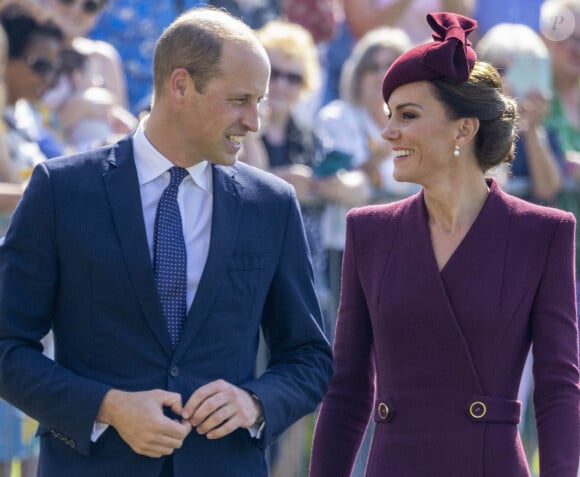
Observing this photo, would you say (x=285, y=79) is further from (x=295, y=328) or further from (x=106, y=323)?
(x=106, y=323)

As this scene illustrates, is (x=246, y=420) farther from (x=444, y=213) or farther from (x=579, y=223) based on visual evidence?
(x=579, y=223)

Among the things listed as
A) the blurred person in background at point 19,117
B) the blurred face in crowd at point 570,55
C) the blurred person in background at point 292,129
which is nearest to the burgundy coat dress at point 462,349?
the blurred person in background at point 19,117

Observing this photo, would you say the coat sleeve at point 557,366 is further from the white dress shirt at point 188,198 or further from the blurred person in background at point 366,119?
the blurred person in background at point 366,119

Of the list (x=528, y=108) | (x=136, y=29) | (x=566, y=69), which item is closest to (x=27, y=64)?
(x=136, y=29)

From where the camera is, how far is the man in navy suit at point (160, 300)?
3633mm

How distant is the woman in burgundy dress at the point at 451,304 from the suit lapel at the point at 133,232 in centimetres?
67

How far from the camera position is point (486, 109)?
158 inches

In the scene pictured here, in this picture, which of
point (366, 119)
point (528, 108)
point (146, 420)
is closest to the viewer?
point (146, 420)

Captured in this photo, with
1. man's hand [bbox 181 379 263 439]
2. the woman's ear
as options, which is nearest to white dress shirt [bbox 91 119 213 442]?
man's hand [bbox 181 379 263 439]

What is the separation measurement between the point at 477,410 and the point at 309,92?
403 cm

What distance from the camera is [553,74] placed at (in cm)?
848

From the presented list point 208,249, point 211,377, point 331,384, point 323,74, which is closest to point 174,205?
point 208,249

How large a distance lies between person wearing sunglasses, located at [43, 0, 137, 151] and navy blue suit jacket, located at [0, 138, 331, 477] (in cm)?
270

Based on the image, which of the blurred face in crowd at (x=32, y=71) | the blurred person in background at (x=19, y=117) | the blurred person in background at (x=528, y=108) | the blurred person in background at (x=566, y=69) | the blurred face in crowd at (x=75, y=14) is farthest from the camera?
the blurred person in background at (x=566, y=69)
